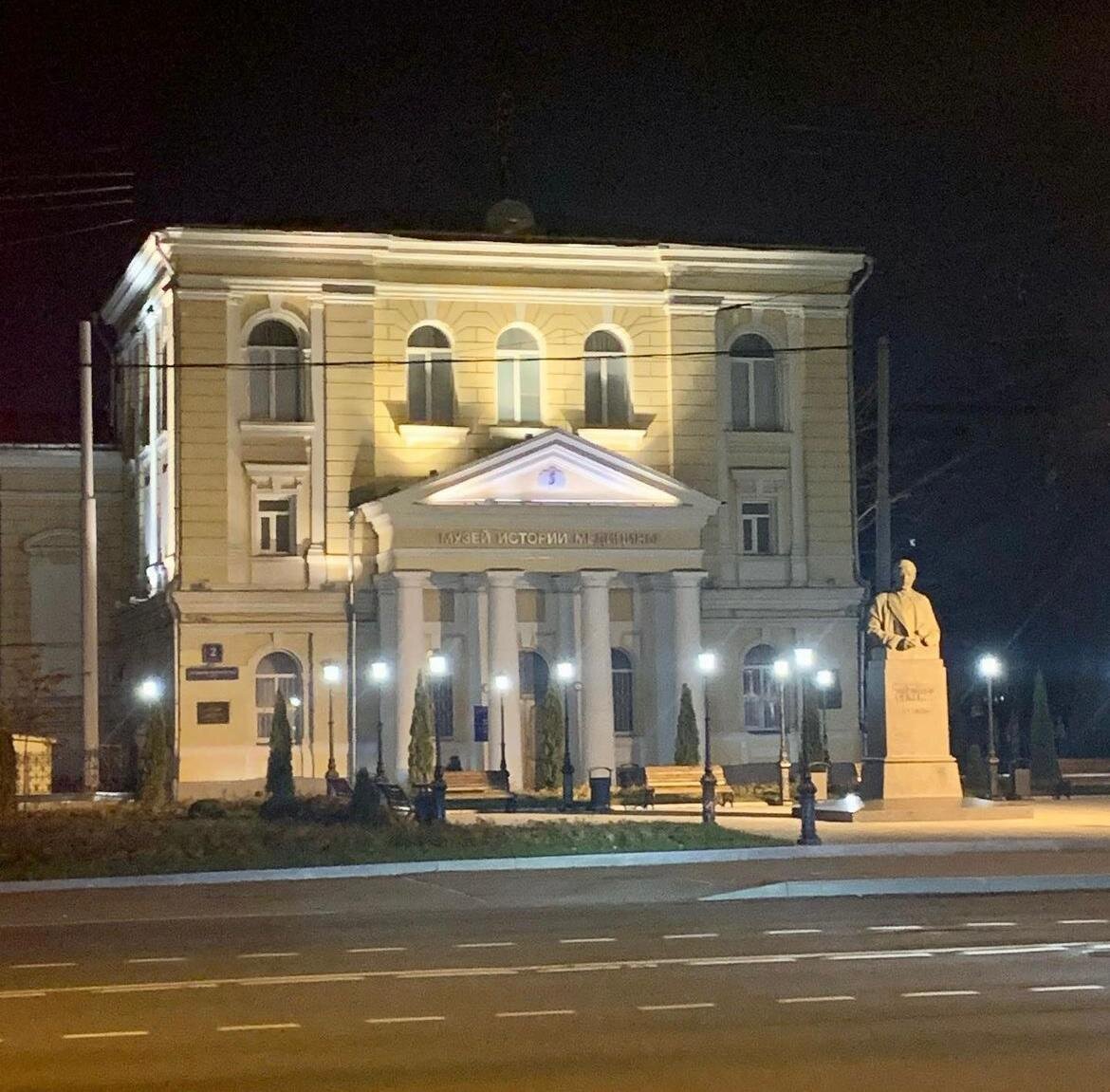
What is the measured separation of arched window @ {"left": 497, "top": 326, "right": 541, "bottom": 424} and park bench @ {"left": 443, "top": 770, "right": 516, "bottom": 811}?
11.6 metres

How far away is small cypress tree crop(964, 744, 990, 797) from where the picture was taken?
45.6 m

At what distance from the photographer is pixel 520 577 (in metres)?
50.8

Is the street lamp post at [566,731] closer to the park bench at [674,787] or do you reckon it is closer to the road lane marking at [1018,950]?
the park bench at [674,787]

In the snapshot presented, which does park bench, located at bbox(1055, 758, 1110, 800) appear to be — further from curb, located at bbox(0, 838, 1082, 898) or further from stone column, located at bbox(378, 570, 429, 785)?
curb, located at bbox(0, 838, 1082, 898)

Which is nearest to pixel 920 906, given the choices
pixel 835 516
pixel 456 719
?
pixel 456 719

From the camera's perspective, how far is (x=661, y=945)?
62.8 ft

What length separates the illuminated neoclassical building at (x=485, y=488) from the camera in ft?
163

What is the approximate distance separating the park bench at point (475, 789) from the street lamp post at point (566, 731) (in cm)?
106

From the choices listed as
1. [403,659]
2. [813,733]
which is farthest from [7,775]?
[813,733]

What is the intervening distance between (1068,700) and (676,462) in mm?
17198

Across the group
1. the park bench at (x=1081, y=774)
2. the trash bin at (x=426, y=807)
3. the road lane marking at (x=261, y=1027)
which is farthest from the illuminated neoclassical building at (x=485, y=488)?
the road lane marking at (x=261, y=1027)

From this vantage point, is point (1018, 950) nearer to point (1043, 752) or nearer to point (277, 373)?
point (1043, 752)

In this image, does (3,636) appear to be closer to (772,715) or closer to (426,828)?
(772,715)

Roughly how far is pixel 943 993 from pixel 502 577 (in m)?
34.1
